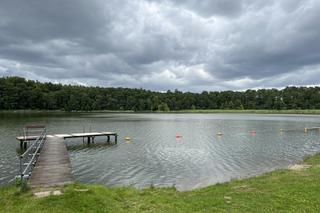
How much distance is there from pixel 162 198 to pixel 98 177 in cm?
645

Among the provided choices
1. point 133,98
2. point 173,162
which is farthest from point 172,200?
point 133,98

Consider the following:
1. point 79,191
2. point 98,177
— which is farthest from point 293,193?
point 98,177

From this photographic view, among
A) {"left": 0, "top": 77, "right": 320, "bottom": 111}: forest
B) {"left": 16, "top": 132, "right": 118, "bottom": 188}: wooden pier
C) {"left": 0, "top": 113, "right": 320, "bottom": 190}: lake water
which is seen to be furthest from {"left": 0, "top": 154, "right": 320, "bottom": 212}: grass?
{"left": 0, "top": 77, "right": 320, "bottom": 111}: forest

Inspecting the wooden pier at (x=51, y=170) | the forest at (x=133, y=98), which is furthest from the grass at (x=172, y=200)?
the forest at (x=133, y=98)

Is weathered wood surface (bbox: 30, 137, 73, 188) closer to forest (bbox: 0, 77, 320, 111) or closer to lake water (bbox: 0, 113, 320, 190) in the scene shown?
lake water (bbox: 0, 113, 320, 190)

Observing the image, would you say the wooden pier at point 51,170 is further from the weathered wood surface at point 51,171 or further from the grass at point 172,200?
the grass at point 172,200

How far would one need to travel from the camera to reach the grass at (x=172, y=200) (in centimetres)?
823

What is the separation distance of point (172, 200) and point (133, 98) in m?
147

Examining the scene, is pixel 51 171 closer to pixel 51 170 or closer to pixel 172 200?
pixel 51 170

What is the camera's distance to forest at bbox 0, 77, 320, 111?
128m

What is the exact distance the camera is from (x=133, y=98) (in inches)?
6142

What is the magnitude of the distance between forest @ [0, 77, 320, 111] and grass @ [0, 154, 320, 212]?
127m

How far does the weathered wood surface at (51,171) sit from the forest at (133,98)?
119 meters

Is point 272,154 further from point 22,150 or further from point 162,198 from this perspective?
point 22,150
